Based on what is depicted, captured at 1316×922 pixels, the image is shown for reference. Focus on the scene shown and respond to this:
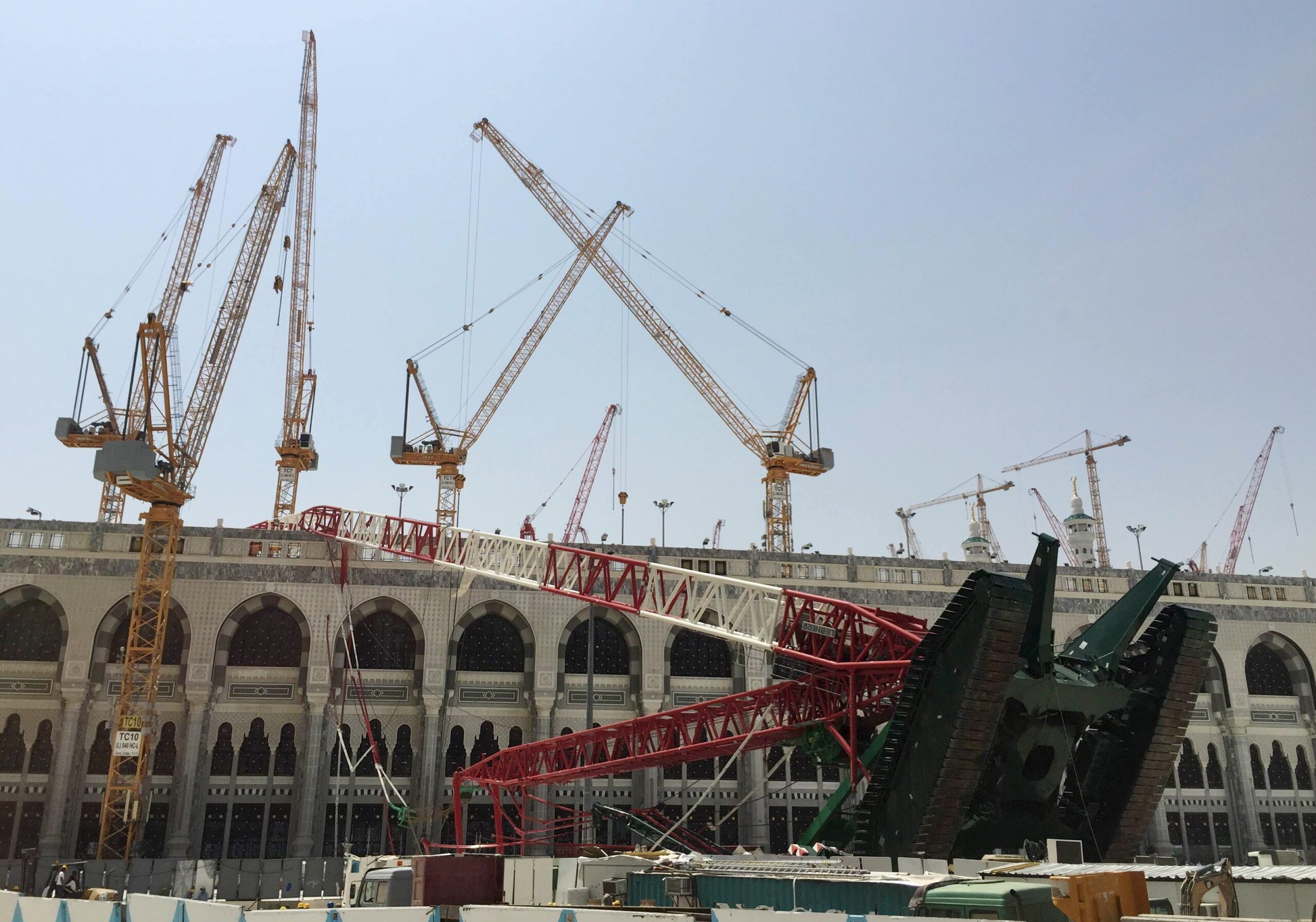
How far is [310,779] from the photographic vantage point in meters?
58.1

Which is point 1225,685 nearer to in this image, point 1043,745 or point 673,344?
point 1043,745

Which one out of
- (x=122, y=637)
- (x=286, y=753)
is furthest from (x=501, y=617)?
(x=122, y=637)

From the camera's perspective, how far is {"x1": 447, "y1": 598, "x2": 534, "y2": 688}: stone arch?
2415 inches

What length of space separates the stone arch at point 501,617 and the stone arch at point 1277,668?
4704 centimetres

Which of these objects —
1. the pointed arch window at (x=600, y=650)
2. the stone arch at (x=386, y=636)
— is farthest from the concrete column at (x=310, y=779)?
the pointed arch window at (x=600, y=650)

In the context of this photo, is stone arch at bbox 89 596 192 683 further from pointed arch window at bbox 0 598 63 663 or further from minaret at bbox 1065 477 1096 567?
minaret at bbox 1065 477 1096 567

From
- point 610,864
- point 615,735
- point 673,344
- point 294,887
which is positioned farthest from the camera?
point 673,344

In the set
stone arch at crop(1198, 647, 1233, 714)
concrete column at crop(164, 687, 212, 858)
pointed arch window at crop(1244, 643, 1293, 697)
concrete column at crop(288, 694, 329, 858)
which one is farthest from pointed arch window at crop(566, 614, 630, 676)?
pointed arch window at crop(1244, 643, 1293, 697)

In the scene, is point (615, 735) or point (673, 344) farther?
point (673, 344)

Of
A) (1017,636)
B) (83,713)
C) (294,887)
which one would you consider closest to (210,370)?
(83,713)

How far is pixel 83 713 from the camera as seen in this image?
5825 centimetres

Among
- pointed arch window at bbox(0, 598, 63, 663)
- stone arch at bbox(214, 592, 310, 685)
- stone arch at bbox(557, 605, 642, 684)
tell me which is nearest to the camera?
pointed arch window at bbox(0, 598, 63, 663)

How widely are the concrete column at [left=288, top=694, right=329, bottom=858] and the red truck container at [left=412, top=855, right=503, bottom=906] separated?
34.1 metres

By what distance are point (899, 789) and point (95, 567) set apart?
5072 cm
